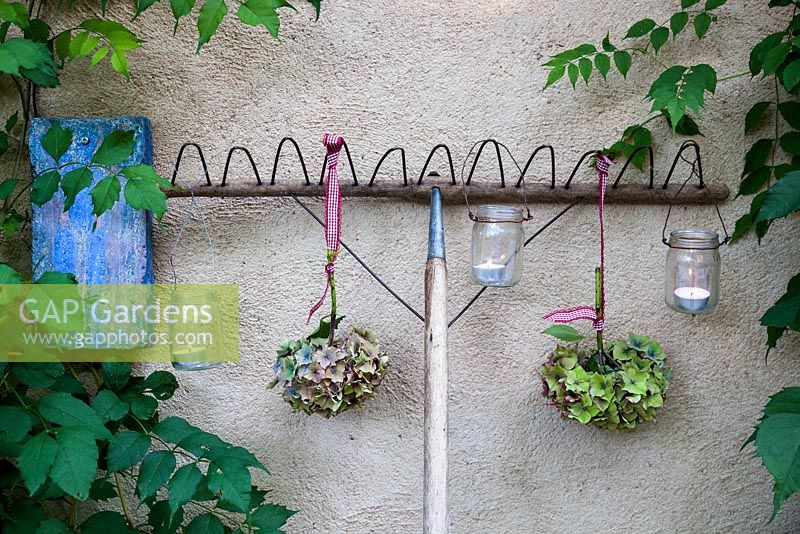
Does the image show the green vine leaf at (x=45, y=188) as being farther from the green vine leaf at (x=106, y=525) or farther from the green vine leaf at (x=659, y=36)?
the green vine leaf at (x=659, y=36)

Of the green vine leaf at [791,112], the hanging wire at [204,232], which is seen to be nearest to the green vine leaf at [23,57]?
the hanging wire at [204,232]

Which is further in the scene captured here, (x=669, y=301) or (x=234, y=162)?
(x=234, y=162)

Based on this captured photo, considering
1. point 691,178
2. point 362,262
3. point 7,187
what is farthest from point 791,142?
point 7,187

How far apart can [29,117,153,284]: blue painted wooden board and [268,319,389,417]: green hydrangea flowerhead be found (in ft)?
1.42

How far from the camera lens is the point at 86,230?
68.5 inches

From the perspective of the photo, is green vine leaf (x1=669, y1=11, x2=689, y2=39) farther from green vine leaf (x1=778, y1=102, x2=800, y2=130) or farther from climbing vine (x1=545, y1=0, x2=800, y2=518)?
green vine leaf (x1=778, y1=102, x2=800, y2=130)

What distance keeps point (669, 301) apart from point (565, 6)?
0.74 metres

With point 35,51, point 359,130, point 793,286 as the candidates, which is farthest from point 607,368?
point 35,51

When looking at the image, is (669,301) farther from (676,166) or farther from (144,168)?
(144,168)

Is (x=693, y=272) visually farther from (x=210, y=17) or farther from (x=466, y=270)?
(x=210, y=17)

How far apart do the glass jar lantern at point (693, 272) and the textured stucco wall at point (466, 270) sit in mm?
173

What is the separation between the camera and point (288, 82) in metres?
1.82

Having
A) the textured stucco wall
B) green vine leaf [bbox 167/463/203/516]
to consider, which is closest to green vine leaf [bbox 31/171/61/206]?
the textured stucco wall

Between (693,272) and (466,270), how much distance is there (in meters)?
0.51
